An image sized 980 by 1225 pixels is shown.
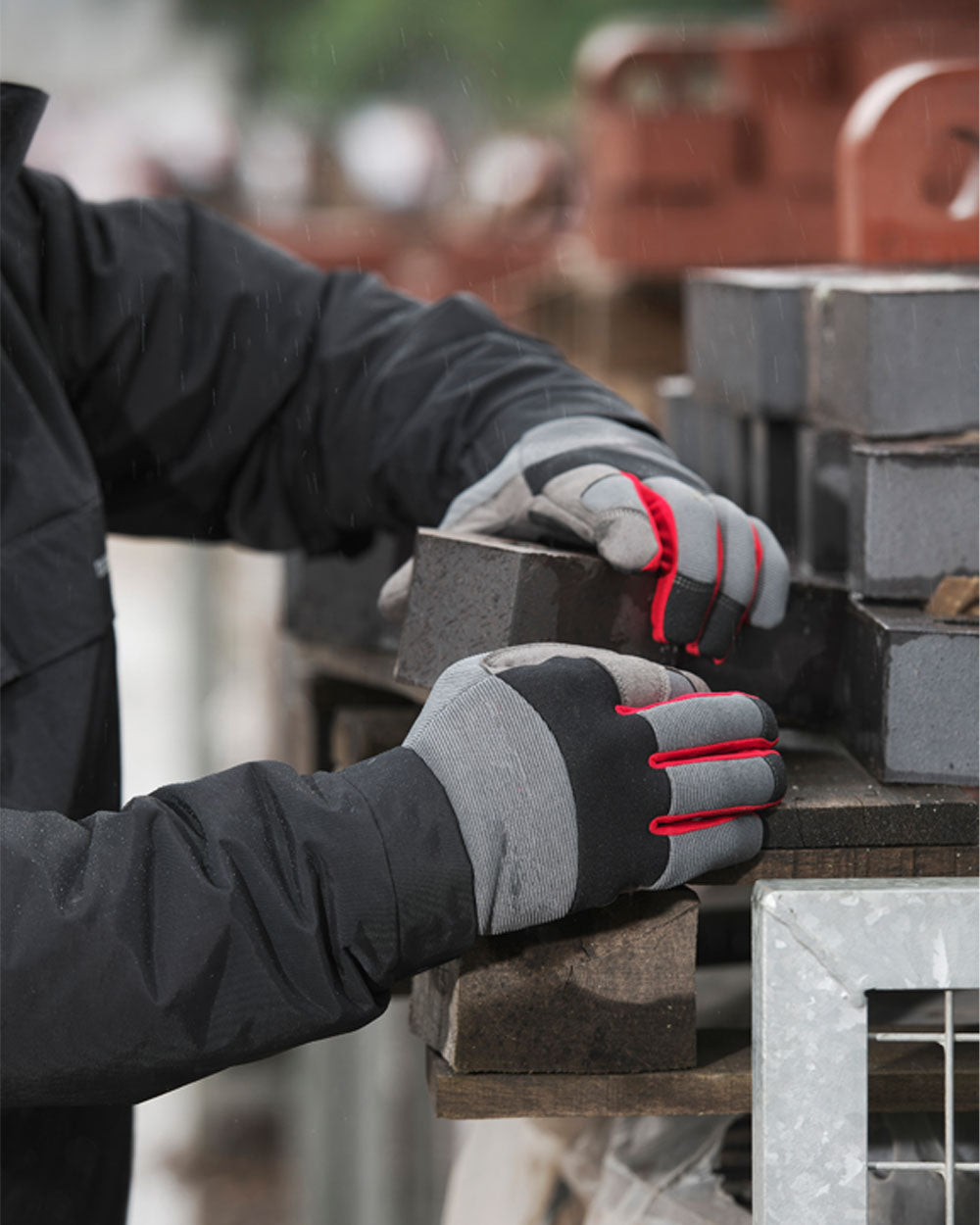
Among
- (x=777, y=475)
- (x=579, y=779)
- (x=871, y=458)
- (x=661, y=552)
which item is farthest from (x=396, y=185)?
(x=579, y=779)

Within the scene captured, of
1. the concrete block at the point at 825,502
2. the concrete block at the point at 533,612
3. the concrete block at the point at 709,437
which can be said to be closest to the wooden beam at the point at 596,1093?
the concrete block at the point at 533,612

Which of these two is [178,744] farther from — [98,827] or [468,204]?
[98,827]

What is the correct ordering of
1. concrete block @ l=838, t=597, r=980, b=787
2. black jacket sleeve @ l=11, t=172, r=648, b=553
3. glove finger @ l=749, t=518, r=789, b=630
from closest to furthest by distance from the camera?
1. concrete block @ l=838, t=597, r=980, b=787
2. glove finger @ l=749, t=518, r=789, b=630
3. black jacket sleeve @ l=11, t=172, r=648, b=553

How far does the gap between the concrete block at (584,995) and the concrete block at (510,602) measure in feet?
0.89

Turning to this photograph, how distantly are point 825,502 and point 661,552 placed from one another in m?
Result: 0.49

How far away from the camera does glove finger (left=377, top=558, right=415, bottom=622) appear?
1586 millimetres

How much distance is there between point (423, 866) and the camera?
43.5 inches

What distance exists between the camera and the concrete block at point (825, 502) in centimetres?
179

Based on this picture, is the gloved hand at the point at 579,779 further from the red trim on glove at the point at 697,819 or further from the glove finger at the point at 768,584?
the glove finger at the point at 768,584

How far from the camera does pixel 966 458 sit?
58.7 inches

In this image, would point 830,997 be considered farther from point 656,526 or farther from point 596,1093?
point 656,526

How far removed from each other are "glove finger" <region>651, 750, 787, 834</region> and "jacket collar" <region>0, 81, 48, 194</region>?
98 centimetres

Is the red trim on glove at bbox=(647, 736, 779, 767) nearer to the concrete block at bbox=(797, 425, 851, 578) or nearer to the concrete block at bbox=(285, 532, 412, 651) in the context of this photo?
the concrete block at bbox=(797, 425, 851, 578)

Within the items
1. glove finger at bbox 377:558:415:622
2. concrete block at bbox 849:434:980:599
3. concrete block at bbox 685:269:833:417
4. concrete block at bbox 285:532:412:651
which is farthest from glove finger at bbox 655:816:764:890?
concrete block at bbox 285:532:412:651
